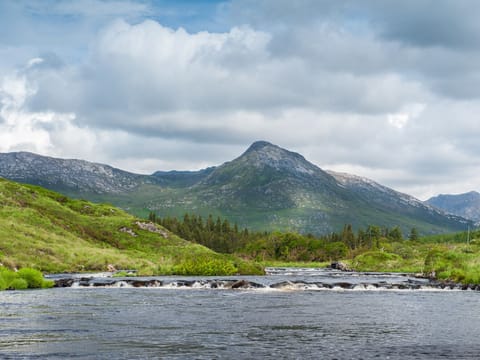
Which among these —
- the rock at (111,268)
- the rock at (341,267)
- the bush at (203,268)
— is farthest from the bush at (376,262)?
the rock at (111,268)

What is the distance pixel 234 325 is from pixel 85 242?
Result: 98.7 metres

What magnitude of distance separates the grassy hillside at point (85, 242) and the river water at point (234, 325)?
36.8 m

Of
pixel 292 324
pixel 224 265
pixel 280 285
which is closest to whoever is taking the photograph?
pixel 292 324

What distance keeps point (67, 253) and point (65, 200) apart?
92041mm

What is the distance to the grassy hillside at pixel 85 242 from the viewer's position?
9812 cm

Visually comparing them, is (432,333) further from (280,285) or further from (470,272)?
(470,272)

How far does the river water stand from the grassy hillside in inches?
1451

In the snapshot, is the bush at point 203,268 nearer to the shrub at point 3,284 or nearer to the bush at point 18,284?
the bush at point 18,284

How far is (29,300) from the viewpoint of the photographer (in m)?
50.7

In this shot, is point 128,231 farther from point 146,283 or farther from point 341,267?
point 146,283

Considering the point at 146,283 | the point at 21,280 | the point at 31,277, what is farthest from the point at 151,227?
the point at 21,280

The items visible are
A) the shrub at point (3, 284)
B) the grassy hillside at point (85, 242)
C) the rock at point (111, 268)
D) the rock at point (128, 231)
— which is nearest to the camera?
the shrub at point (3, 284)

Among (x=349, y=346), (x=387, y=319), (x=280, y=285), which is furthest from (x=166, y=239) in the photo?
(x=349, y=346)

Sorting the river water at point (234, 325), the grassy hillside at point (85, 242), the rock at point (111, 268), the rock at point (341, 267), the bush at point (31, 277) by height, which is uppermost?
the grassy hillside at point (85, 242)
